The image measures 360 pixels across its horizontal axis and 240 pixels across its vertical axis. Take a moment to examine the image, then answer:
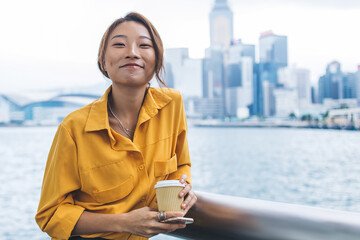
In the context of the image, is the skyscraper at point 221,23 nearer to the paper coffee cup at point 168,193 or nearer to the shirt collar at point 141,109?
the shirt collar at point 141,109

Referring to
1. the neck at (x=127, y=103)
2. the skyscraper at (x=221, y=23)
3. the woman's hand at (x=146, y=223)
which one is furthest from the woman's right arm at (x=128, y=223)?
the skyscraper at (x=221, y=23)

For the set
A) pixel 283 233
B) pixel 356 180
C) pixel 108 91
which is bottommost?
pixel 356 180

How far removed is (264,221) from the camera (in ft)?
2.20

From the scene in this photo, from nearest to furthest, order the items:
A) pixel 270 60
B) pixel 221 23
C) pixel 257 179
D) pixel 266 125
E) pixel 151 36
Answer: pixel 151 36
pixel 257 179
pixel 266 125
pixel 270 60
pixel 221 23

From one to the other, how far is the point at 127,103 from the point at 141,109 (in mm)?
35

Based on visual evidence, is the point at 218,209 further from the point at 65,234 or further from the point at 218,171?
the point at 218,171

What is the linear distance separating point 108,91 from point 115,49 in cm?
11

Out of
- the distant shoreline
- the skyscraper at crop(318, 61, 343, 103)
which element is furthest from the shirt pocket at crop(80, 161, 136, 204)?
the skyscraper at crop(318, 61, 343, 103)

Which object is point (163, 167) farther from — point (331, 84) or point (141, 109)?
point (331, 84)

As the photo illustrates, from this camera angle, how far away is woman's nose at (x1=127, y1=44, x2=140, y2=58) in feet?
2.31

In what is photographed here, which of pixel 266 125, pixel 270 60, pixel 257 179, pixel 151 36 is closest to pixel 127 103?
pixel 151 36

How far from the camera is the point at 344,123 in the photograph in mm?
37938

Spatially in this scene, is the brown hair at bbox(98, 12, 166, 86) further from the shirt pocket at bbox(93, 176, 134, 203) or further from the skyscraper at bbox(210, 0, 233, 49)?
the skyscraper at bbox(210, 0, 233, 49)

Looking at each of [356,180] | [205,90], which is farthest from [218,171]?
[205,90]
